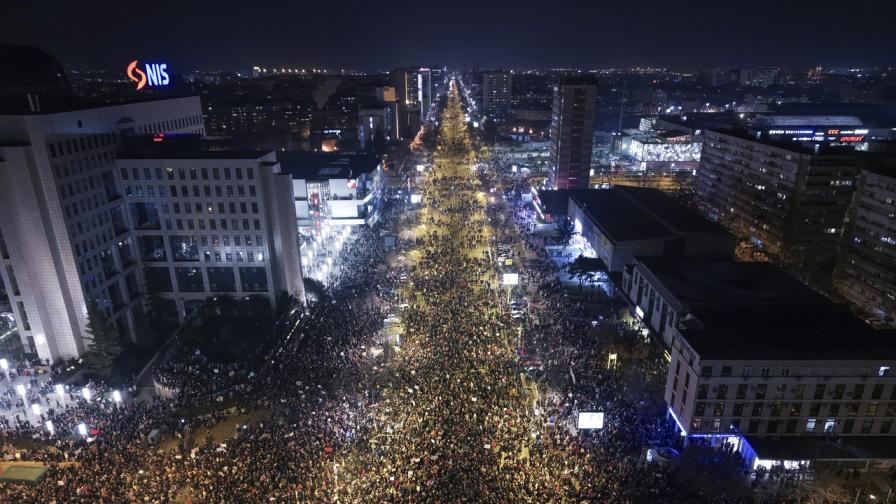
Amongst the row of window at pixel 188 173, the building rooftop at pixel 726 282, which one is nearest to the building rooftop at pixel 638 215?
the building rooftop at pixel 726 282

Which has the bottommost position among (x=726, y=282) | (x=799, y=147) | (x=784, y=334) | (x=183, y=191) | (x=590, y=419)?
(x=590, y=419)

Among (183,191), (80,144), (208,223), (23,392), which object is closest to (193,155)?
(183,191)

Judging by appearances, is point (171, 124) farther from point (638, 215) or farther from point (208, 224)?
point (638, 215)

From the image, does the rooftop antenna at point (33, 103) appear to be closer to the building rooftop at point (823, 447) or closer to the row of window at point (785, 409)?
the row of window at point (785, 409)

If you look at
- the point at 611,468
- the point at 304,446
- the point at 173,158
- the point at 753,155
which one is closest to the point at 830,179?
the point at 753,155

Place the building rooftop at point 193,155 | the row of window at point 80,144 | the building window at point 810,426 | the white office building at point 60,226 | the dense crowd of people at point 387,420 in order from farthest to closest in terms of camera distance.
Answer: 1. the building rooftop at point 193,155
2. the row of window at point 80,144
3. the white office building at point 60,226
4. the building window at point 810,426
5. the dense crowd of people at point 387,420

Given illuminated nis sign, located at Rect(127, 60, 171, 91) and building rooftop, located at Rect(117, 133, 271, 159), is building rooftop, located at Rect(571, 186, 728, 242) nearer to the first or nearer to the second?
building rooftop, located at Rect(117, 133, 271, 159)

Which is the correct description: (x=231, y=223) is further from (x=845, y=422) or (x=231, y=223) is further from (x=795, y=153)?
(x=795, y=153)
